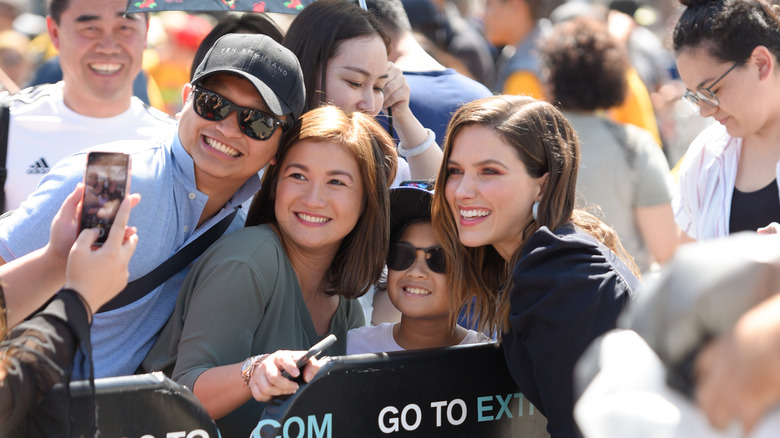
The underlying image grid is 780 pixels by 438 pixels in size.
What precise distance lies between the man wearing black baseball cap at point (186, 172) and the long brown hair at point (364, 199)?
0.10m

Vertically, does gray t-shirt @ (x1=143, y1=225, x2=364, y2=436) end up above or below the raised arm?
below

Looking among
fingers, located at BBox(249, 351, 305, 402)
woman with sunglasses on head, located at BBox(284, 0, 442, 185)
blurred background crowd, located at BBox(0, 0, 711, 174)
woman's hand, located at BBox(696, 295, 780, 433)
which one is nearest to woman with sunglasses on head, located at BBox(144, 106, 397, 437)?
fingers, located at BBox(249, 351, 305, 402)

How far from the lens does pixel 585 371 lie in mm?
1651

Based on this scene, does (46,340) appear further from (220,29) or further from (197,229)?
(220,29)

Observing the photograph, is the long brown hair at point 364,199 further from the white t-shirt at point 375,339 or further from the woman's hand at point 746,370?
the woman's hand at point 746,370

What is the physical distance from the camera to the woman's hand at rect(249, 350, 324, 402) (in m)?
2.28

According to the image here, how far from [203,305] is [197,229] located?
0.40m

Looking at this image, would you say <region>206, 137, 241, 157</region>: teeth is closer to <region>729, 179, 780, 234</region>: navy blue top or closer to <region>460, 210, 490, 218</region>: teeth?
<region>460, 210, 490, 218</region>: teeth

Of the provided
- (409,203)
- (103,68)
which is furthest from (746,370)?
(103,68)

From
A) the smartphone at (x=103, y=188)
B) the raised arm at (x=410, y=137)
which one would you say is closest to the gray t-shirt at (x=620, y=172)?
the raised arm at (x=410, y=137)

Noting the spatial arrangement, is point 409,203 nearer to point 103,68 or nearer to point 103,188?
point 103,188

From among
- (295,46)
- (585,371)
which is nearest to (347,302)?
(295,46)

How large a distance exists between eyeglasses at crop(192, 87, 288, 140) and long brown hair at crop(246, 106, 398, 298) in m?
0.17

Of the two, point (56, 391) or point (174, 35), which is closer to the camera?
point (56, 391)
